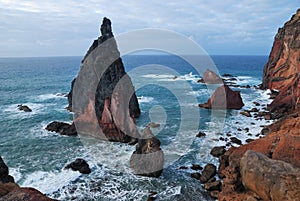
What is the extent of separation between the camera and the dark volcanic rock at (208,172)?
28875 millimetres

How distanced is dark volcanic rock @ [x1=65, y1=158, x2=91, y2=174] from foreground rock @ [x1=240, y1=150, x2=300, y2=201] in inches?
807

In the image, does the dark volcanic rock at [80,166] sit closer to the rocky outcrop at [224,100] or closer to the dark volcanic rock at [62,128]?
the dark volcanic rock at [62,128]

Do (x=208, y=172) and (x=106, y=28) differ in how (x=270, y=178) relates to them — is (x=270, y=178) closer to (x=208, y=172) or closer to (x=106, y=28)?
(x=208, y=172)

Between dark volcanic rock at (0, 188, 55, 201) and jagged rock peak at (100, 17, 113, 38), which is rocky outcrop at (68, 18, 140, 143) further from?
dark volcanic rock at (0, 188, 55, 201)

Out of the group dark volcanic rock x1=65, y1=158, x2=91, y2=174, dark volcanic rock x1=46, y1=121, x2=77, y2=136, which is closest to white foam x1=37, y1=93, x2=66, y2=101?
dark volcanic rock x1=46, y1=121, x2=77, y2=136

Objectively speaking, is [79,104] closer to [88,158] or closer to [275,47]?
[88,158]

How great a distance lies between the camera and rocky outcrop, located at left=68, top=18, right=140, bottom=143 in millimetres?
41656

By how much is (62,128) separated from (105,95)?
9801 mm

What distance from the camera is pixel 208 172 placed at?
29547 mm

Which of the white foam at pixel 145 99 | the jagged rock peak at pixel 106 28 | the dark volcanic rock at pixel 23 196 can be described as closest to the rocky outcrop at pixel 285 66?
the white foam at pixel 145 99

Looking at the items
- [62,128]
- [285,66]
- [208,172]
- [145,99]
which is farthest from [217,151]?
[285,66]

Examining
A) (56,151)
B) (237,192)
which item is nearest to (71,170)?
(56,151)

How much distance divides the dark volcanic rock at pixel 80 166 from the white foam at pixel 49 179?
55 centimetres

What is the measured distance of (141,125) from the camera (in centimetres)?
4812
